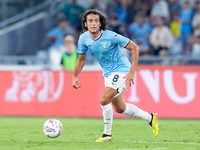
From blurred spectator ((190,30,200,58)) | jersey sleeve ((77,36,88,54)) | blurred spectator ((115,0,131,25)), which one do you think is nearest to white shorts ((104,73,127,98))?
jersey sleeve ((77,36,88,54))

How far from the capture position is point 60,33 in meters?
14.7

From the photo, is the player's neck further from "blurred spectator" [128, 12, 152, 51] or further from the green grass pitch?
Answer: "blurred spectator" [128, 12, 152, 51]

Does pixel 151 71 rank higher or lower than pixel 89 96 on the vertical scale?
higher

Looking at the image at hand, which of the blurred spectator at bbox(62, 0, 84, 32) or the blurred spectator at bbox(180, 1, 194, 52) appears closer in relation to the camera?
the blurred spectator at bbox(180, 1, 194, 52)

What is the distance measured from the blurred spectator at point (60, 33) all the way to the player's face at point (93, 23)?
809 cm

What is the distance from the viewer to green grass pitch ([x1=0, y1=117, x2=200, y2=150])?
5.90m

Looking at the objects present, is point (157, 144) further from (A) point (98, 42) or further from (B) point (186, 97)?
(B) point (186, 97)

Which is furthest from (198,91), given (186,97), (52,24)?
(52,24)

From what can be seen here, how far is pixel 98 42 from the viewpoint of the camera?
6.46 m

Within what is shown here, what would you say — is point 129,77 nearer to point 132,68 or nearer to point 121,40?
point 132,68

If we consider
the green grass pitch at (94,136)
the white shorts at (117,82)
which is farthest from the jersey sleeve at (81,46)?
the green grass pitch at (94,136)

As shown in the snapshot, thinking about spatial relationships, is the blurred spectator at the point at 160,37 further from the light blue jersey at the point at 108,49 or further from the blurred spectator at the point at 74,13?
the light blue jersey at the point at 108,49

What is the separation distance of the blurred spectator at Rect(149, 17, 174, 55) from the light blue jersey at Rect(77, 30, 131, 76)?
7.11 meters

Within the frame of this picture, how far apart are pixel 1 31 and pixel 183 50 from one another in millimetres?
6535
